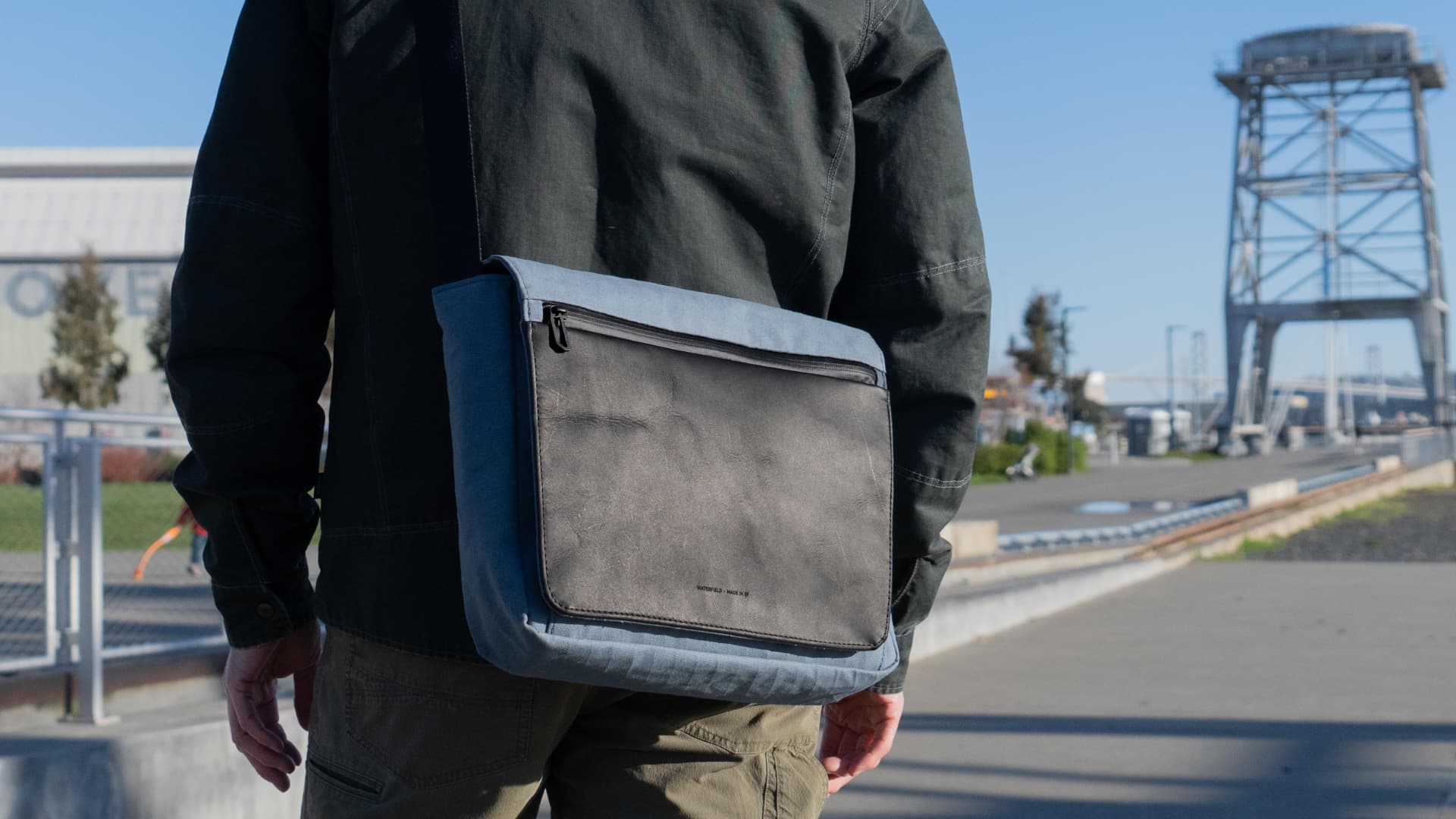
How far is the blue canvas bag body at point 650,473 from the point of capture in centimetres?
136

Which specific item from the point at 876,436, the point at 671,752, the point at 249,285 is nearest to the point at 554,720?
the point at 671,752

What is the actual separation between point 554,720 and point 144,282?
49065mm

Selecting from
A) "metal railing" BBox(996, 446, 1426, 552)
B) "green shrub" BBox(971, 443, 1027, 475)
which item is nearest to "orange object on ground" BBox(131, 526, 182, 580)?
"metal railing" BBox(996, 446, 1426, 552)

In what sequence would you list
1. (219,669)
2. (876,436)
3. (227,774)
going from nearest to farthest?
(876,436), (227,774), (219,669)

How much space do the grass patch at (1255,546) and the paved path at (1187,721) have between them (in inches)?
231

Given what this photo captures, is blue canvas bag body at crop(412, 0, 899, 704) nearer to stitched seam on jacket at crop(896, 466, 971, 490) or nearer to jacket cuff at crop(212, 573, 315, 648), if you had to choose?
stitched seam on jacket at crop(896, 466, 971, 490)

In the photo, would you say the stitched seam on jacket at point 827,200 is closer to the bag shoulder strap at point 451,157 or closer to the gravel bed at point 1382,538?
the bag shoulder strap at point 451,157

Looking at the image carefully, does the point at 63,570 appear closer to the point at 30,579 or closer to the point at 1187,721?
the point at 30,579

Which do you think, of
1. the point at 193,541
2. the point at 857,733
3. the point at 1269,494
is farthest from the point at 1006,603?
the point at 1269,494

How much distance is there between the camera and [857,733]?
191 centimetres

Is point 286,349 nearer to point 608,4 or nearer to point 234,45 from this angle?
point 234,45

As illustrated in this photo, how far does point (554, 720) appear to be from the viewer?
1519mm

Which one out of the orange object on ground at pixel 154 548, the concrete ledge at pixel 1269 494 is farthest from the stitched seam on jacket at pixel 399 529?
the concrete ledge at pixel 1269 494

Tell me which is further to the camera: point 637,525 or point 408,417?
point 408,417
